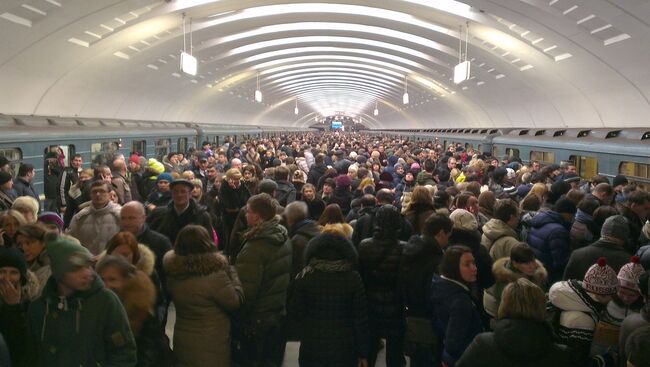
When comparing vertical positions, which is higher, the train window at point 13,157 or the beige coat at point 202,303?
the train window at point 13,157

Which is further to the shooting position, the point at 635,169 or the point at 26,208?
the point at 635,169

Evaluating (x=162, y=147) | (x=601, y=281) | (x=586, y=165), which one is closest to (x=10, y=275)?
(x=601, y=281)

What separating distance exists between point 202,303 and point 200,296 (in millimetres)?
63

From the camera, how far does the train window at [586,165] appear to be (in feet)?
44.2

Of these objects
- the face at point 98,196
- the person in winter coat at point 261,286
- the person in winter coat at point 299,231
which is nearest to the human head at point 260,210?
the person in winter coat at point 261,286

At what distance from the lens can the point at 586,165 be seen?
14023mm

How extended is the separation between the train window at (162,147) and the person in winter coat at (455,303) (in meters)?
18.0

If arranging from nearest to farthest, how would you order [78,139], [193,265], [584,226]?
[193,265] < [584,226] < [78,139]

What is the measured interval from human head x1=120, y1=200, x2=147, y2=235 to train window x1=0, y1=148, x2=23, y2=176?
286 inches

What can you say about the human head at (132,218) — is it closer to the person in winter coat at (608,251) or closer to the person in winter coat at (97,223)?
the person in winter coat at (97,223)

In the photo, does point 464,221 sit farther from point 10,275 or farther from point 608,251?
point 10,275

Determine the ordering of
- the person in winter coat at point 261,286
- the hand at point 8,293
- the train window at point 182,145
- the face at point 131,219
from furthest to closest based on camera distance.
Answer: the train window at point 182,145 → the face at point 131,219 → the person in winter coat at point 261,286 → the hand at point 8,293

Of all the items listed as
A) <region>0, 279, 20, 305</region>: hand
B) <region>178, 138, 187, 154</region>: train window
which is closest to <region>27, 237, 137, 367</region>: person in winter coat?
<region>0, 279, 20, 305</region>: hand

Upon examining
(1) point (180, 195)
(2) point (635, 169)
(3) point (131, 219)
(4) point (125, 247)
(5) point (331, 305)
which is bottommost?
(5) point (331, 305)
